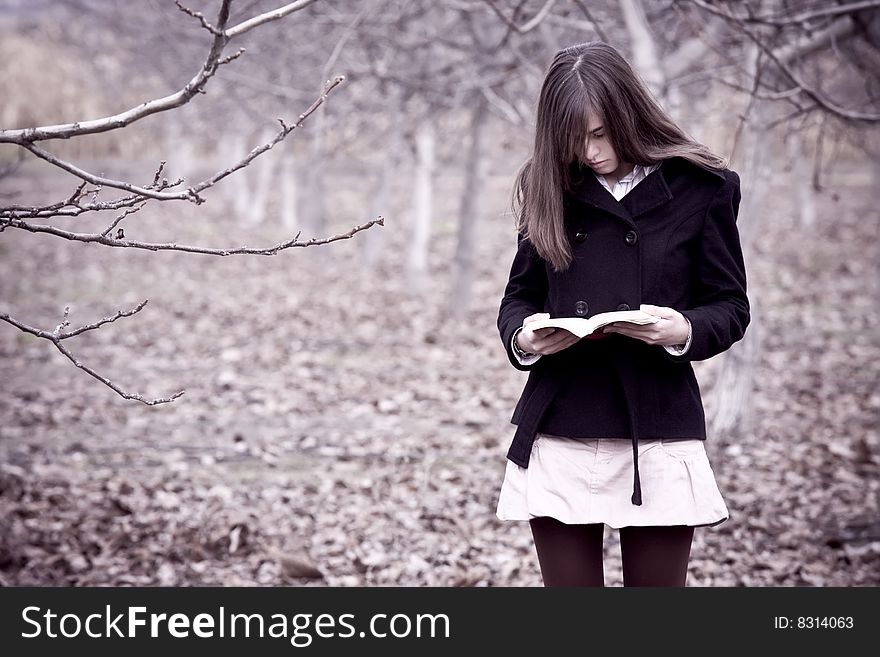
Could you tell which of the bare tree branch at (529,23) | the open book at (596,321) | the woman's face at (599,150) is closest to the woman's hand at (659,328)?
the open book at (596,321)

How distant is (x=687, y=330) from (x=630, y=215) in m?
0.36

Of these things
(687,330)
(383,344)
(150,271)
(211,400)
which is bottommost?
(687,330)

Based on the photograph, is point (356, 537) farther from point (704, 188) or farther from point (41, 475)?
point (704, 188)

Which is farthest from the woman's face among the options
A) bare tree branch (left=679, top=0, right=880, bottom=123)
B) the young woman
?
bare tree branch (left=679, top=0, right=880, bottom=123)

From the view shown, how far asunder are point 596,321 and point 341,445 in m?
5.20

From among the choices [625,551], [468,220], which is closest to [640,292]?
[625,551]

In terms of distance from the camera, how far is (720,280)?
250cm

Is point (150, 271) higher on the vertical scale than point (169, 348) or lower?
higher

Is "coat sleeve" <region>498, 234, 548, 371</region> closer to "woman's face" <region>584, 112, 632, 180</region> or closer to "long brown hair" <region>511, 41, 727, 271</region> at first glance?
"long brown hair" <region>511, 41, 727, 271</region>

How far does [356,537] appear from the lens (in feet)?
17.6

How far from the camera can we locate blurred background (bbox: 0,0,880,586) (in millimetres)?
4984

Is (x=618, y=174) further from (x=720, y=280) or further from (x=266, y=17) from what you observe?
(x=266, y=17)

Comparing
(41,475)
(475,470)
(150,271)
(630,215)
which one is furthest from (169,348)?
(630,215)

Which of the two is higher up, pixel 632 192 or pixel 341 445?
pixel 341 445
